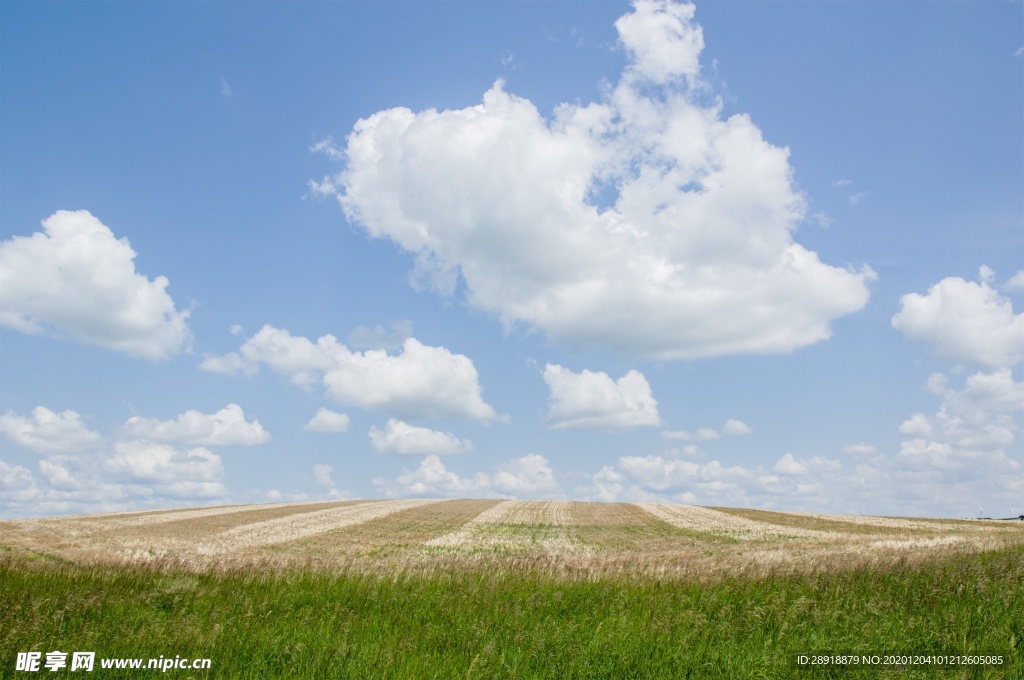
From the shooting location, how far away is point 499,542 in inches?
1435

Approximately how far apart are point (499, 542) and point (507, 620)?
1086 inches

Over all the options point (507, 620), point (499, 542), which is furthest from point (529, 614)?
point (499, 542)

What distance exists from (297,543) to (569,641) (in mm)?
29323

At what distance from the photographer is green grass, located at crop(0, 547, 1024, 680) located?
8.39 meters

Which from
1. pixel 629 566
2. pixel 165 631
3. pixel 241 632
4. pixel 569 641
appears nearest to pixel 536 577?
pixel 629 566

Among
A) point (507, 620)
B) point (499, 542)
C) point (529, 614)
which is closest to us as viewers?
point (507, 620)

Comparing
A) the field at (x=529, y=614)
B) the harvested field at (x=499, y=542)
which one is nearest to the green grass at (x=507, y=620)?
the field at (x=529, y=614)

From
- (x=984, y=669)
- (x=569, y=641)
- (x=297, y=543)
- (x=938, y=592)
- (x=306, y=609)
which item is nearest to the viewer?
(x=984, y=669)

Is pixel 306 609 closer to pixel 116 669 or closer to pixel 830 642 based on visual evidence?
pixel 116 669

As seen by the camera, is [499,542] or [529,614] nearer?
[529,614]

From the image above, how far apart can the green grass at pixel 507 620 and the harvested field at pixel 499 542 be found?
63.4 inches

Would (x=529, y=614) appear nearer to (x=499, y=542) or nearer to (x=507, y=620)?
(x=507, y=620)

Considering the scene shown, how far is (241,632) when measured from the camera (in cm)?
909

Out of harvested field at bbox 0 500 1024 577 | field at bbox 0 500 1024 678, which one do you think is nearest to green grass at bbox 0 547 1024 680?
field at bbox 0 500 1024 678
